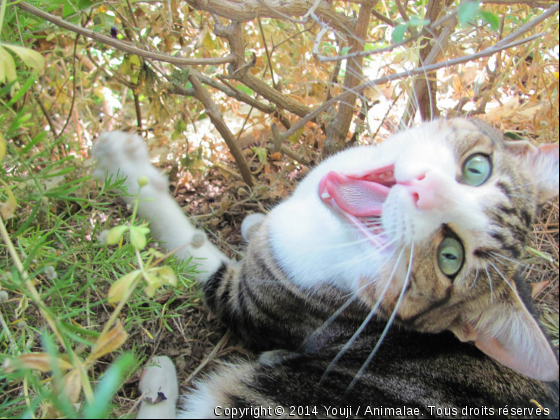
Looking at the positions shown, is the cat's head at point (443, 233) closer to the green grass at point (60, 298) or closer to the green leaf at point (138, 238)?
the green grass at point (60, 298)

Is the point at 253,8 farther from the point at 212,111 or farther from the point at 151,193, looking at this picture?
the point at 151,193

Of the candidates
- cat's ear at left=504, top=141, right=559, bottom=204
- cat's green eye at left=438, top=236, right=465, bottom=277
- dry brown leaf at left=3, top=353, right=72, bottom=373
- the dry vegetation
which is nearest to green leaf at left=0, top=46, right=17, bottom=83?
the dry vegetation

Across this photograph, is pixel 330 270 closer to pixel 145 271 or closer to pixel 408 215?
pixel 408 215

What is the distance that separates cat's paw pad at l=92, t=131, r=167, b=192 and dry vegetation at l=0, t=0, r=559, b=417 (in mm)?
88

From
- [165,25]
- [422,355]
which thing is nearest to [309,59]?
[165,25]

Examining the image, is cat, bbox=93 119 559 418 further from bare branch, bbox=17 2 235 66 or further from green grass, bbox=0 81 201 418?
bare branch, bbox=17 2 235 66

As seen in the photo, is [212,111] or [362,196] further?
[212,111]

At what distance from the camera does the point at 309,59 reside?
8.27ft

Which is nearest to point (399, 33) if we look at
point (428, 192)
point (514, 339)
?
point (428, 192)

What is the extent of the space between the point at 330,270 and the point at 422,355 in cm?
53

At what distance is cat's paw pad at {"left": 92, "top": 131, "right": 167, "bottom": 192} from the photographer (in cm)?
189

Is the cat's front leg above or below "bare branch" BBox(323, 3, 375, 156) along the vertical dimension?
below

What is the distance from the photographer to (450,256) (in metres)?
1.44

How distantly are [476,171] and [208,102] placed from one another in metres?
1.33
